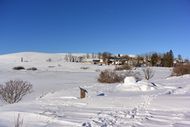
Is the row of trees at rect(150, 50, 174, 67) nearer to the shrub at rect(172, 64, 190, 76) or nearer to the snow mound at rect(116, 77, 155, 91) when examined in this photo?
the shrub at rect(172, 64, 190, 76)

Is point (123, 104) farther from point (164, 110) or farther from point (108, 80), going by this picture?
point (108, 80)

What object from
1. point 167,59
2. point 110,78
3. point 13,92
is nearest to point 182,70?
point 110,78

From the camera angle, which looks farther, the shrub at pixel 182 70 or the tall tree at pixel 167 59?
the tall tree at pixel 167 59

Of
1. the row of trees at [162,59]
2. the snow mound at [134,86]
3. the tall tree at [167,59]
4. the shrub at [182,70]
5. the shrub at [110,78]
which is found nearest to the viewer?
the snow mound at [134,86]

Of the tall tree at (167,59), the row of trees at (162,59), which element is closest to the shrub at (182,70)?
the tall tree at (167,59)

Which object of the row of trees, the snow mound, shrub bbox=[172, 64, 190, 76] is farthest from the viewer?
the row of trees

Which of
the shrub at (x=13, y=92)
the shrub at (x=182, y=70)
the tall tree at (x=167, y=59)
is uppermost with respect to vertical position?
the tall tree at (x=167, y=59)

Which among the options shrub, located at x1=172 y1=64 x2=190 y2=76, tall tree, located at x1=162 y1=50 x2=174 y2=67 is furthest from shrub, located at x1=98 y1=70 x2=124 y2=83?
tall tree, located at x1=162 y1=50 x2=174 y2=67

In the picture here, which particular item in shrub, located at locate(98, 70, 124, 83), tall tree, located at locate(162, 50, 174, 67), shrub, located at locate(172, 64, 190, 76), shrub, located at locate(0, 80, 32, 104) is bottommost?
shrub, located at locate(0, 80, 32, 104)

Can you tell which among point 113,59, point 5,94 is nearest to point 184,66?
point 5,94

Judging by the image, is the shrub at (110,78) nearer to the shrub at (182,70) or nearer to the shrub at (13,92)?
the shrub at (182,70)

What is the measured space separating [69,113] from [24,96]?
50.7ft

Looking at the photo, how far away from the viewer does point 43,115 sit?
9.47 metres

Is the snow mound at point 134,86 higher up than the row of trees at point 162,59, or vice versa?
the row of trees at point 162,59
